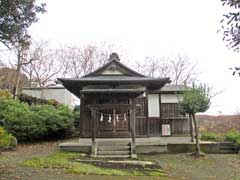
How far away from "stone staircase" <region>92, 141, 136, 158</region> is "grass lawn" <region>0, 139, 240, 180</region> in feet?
3.03

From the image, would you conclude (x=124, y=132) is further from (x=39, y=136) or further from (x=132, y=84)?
(x=39, y=136)

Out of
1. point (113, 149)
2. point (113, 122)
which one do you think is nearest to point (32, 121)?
point (113, 122)

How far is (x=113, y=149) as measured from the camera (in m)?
17.3

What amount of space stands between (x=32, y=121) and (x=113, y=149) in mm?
5718

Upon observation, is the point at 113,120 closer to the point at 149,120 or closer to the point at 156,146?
the point at 149,120

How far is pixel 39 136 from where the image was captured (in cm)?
2091

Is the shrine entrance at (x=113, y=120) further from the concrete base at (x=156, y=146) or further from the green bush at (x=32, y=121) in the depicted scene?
the green bush at (x=32, y=121)

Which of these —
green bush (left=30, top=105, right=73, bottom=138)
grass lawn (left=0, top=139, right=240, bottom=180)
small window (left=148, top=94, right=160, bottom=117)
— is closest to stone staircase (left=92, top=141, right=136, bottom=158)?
grass lawn (left=0, top=139, right=240, bottom=180)

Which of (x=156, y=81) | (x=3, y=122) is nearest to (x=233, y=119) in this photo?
(x=156, y=81)

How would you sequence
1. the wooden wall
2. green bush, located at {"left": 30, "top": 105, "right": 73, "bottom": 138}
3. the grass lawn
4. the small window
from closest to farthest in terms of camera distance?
the grass lawn → the wooden wall → green bush, located at {"left": 30, "top": 105, "right": 73, "bottom": 138} → the small window

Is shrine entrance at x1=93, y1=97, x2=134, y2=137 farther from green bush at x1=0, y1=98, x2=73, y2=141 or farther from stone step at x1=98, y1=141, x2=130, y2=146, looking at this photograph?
green bush at x1=0, y1=98, x2=73, y2=141

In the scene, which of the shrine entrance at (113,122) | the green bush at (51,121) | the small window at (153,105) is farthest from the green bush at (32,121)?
the small window at (153,105)

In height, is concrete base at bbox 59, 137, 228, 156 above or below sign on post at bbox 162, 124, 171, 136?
below

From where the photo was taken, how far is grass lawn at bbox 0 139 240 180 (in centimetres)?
1094
